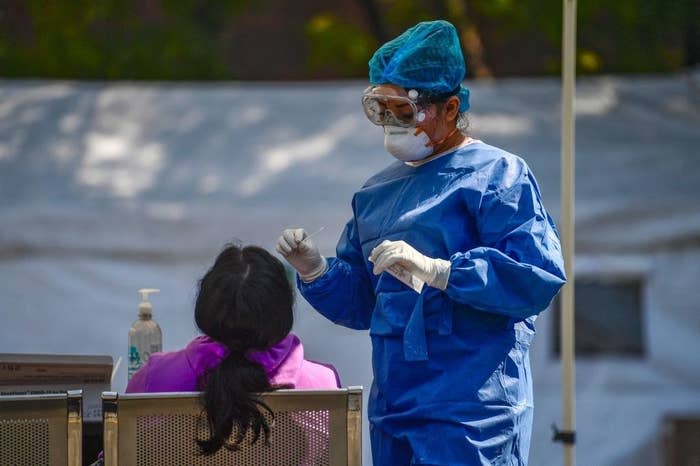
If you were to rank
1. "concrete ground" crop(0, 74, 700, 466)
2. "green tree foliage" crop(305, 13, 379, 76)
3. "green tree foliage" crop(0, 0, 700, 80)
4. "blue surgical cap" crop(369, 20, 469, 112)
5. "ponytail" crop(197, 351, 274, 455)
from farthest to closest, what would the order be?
"green tree foliage" crop(305, 13, 379, 76) → "green tree foliage" crop(0, 0, 700, 80) → "concrete ground" crop(0, 74, 700, 466) → "blue surgical cap" crop(369, 20, 469, 112) → "ponytail" crop(197, 351, 274, 455)

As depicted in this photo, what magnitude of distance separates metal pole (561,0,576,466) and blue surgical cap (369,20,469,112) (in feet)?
3.48

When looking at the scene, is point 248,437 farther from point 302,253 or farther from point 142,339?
point 142,339

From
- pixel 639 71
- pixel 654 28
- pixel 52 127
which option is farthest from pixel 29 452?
pixel 639 71

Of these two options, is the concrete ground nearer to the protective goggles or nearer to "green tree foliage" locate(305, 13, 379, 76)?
"green tree foliage" locate(305, 13, 379, 76)

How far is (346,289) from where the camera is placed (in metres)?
2.66

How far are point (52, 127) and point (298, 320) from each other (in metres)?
1.27

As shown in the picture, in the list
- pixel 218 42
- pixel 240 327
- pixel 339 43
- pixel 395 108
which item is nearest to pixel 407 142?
pixel 395 108

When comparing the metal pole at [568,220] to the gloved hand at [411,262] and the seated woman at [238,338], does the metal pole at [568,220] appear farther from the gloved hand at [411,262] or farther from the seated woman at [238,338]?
the gloved hand at [411,262]

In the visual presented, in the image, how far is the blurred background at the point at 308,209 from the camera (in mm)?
4672

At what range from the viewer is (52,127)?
5.02 metres

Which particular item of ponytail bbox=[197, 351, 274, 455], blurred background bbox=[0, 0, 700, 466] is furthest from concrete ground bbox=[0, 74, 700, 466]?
ponytail bbox=[197, 351, 274, 455]

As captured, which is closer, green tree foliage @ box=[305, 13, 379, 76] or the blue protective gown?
the blue protective gown

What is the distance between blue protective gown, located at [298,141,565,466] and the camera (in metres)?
2.35

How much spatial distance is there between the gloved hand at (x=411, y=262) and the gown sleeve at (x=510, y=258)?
0.02 meters
